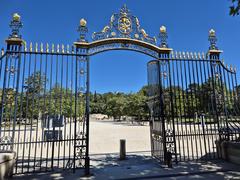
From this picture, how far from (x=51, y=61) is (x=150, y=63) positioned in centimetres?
373

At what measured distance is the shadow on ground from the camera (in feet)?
16.5

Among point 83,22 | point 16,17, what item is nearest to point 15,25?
point 16,17

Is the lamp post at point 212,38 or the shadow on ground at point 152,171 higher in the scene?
the lamp post at point 212,38

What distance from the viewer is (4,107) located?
17.7 feet

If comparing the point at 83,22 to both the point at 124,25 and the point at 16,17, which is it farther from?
the point at 16,17

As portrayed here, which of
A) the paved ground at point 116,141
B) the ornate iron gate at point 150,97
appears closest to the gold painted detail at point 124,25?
the ornate iron gate at point 150,97

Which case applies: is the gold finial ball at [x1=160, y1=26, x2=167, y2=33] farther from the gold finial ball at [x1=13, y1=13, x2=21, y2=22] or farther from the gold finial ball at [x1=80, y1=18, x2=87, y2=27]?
the gold finial ball at [x1=13, y1=13, x2=21, y2=22]

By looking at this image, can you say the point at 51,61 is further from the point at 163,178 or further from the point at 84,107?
the point at 163,178

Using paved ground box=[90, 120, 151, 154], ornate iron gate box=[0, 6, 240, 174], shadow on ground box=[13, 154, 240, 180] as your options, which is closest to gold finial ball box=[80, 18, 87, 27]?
ornate iron gate box=[0, 6, 240, 174]

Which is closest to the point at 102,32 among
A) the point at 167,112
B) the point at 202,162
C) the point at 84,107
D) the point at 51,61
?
the point at 51,61

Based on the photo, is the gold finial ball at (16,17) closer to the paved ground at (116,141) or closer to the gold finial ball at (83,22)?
the gold finial ball at (83,22)

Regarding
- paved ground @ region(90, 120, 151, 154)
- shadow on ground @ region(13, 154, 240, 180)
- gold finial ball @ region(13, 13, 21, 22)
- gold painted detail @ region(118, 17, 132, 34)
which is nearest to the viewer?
shadow on ground @ region(13, 154, 240, 180)

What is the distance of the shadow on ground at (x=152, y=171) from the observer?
198 inches

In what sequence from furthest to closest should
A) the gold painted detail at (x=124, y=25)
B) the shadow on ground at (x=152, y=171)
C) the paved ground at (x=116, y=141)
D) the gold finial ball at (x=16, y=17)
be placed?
the paved ground at (x=116, y=141)
the gold painted detail at (x=124, y=25)
the gold finial ball at (x=16, y=17)
the shadow on ground at (x=152, y=171)
